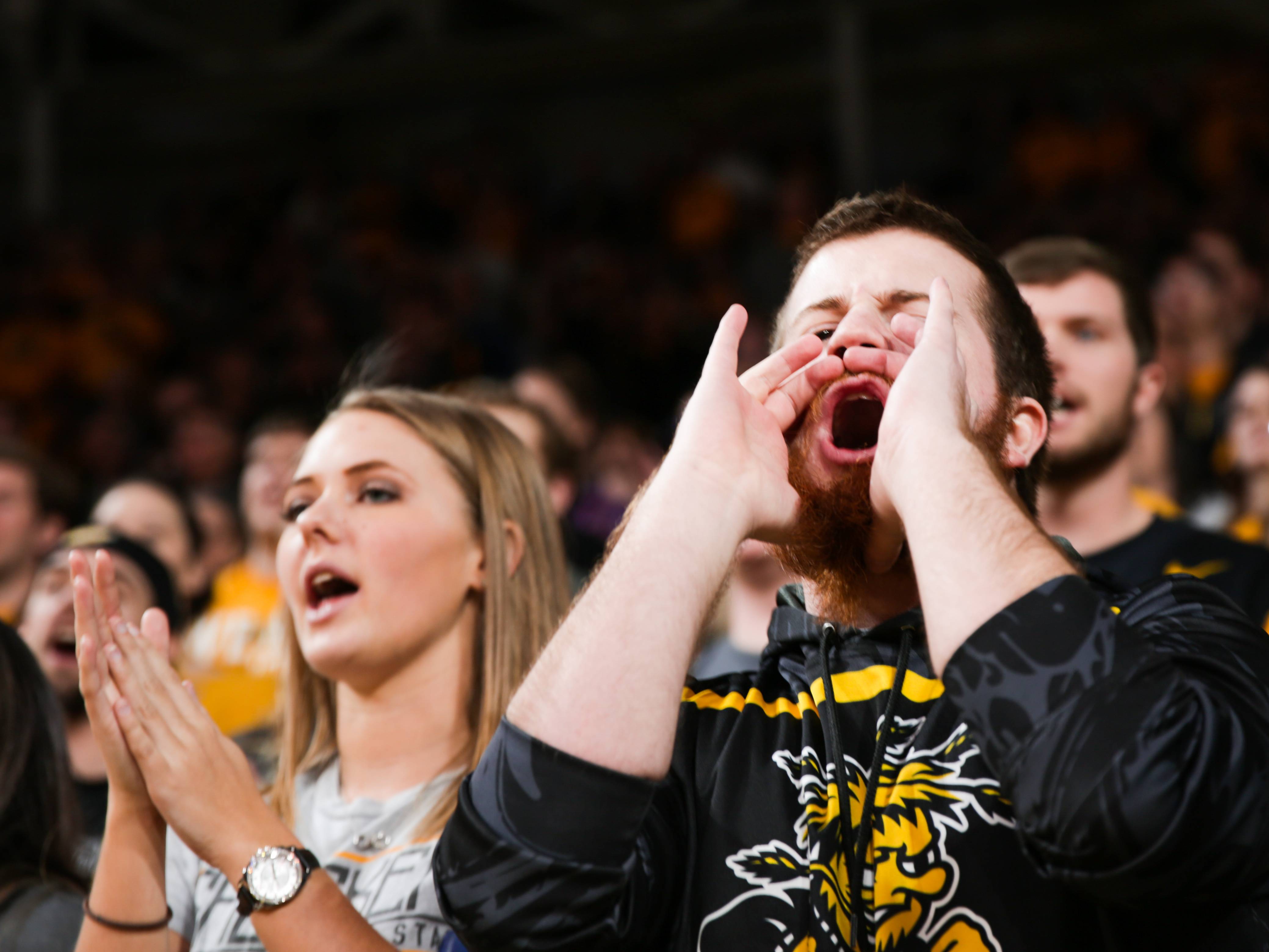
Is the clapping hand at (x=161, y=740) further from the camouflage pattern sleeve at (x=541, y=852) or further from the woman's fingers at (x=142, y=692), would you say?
the camouflage pattern sleeve at (x=541, y=852)

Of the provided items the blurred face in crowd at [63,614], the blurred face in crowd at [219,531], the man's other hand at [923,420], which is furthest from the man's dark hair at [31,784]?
the blurred face in crowd at [219,531]

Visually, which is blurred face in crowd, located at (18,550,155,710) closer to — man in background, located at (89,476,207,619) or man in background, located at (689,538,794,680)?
man in background, located at (89,476,207,619)

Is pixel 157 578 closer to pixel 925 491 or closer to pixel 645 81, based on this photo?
pixel 925 491

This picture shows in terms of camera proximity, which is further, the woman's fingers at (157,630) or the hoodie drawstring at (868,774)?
the woman's fingers at (157,630)

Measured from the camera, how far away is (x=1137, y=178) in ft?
22.3

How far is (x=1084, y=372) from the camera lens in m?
Result: 2.86

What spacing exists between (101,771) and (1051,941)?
6.93 ft

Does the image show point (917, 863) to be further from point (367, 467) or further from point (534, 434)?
point (534, 434)

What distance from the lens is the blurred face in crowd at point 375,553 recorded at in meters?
2.06

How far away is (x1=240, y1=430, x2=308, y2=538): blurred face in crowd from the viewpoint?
4230 mm

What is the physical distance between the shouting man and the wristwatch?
0.40 metres

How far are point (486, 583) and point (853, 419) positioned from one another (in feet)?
2.50

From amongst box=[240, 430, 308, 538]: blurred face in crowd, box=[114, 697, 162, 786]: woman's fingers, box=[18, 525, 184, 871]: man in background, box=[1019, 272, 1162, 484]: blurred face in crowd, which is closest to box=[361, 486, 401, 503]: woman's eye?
box=[114, 697, 162, 786]: woman's fingers

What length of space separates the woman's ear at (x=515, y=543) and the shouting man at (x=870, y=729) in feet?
2.20
